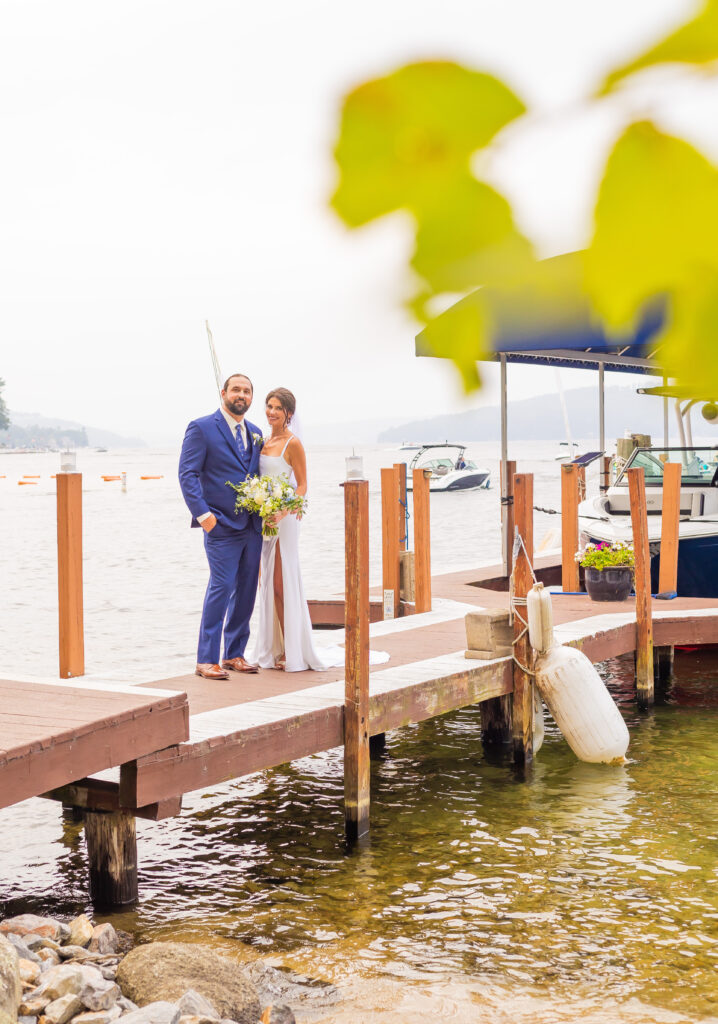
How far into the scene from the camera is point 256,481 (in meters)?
6.52

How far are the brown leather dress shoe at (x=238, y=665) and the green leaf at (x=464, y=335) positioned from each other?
6602 millimetres

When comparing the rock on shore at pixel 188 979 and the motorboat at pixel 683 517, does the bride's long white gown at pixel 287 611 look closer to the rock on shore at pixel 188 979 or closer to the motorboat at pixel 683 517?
the rock on shore at pixel 188 979

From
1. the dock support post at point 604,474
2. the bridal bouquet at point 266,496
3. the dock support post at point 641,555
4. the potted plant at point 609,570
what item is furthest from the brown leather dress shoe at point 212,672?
the dock support post at point 604,474

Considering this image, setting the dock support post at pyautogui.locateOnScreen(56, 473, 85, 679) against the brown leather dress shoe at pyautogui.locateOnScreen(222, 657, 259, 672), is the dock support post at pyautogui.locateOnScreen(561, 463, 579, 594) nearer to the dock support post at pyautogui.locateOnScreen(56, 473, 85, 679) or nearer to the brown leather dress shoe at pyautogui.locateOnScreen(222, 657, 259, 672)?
the brown leather dress shoe at pyautogui.locateOnScreen(222, 657, 259, 672)

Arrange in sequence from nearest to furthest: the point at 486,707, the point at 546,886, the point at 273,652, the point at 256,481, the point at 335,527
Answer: the point at 546,886 < the point at 256,481 < the point at 273,652 < the point at 486,707 < the point at 335,527

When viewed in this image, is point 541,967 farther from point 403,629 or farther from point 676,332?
point 676,332

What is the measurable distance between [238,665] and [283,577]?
67 centimetres

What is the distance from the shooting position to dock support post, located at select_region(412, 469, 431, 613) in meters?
9.65

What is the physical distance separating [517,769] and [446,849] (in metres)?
1.60

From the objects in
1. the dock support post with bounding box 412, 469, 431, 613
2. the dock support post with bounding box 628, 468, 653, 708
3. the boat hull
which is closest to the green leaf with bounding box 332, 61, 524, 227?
the dock support post with bounding box 412, 469, 431, 613

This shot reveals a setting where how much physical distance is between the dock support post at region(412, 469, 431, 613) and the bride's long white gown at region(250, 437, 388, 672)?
229 centimetres

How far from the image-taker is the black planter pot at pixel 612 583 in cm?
1055

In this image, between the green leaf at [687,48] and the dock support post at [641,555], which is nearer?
the green leaf at [687,48]

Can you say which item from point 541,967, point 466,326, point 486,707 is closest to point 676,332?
point 466,326
